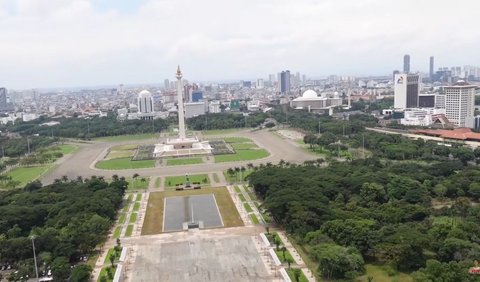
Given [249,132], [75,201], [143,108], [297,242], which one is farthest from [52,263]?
[143,108]

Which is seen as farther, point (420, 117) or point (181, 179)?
Result: point (420, 117)

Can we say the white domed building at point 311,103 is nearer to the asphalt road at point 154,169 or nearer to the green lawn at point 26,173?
the asphalt road at point 154,169

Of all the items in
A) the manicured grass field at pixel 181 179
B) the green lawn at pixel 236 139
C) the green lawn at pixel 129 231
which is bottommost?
the green lawn at pixel 129 231

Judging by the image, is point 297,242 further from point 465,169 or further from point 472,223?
point 465,169

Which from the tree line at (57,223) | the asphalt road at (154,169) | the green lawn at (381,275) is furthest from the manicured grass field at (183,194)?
the green lawn at (381,275)

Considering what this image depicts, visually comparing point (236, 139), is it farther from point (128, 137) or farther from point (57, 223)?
point (57, 223)

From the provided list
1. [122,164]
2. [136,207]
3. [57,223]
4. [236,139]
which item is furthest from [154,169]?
[236,139]

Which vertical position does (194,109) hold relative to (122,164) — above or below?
above
